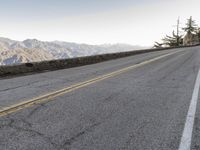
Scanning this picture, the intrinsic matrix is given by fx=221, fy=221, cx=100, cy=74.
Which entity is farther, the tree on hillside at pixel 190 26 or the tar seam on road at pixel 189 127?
the tree on hillside at pixel 190 26

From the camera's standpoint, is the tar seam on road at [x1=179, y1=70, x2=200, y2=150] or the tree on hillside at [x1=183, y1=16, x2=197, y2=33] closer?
the tar seam on road at [x1=179, y1=70, x2=200, y2=150]

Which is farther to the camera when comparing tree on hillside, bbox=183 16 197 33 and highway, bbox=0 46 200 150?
tree on hillside, bbox=183 16 197 33

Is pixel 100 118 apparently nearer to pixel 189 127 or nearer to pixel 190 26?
pixel 189 127

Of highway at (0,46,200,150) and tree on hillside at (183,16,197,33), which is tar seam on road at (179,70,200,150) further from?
tree on hillside at (183,16,197,33)

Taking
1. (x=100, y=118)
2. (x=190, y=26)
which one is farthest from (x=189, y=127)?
(x=190, y=26)

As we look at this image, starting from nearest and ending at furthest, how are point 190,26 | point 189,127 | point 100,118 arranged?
point 189,127, point 100,118, point 190,26

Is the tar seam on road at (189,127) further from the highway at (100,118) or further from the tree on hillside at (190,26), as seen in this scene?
the tree on hillside at (190,26)

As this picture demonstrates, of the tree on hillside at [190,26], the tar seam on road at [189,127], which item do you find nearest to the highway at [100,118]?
the tar seam on road at [189,127]

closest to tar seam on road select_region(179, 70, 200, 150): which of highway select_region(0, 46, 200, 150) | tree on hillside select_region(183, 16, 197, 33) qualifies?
highway select_region(0, 46, 200, 150)

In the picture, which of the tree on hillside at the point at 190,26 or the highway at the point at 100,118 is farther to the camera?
the tree on hillside at the point at 190,26

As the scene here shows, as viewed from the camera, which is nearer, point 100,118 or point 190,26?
point 100,118

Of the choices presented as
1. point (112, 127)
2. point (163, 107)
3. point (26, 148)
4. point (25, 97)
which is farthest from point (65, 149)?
point (25, 97)

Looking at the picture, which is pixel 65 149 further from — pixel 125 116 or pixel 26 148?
pixel 125 116

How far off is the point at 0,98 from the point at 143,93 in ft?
12.2
